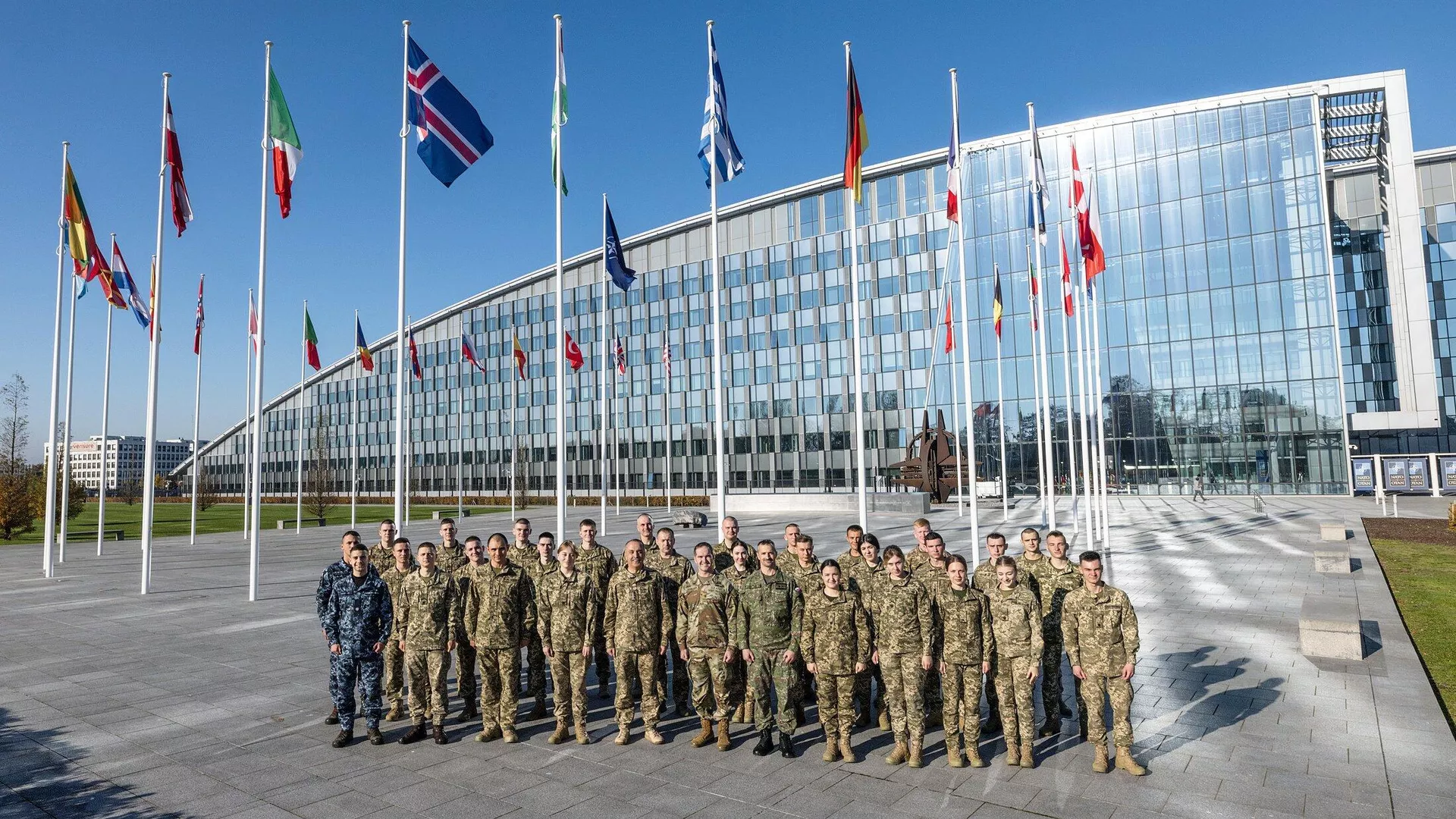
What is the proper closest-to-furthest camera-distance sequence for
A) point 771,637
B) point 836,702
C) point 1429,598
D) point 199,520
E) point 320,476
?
1. point 836,702
2. point 771,637
3. point 1429,598
4. point 199,520
5. point 320,476

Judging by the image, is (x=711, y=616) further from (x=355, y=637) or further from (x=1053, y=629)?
(x=355, y=637)

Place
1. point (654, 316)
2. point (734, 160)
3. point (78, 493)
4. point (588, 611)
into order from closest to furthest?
point (588, 611) < point (734, 160) < point (78, 493) < point (654, 316)

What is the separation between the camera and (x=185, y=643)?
41.1ft

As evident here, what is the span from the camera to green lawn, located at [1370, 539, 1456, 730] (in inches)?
381

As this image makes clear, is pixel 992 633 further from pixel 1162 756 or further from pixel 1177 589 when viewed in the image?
pixel 1177 589

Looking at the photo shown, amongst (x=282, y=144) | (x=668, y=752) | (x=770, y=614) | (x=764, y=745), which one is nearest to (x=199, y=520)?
(x=282, y=144)

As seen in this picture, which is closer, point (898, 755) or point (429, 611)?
point (898, 755)

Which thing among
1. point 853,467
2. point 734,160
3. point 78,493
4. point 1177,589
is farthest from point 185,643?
point 853,467

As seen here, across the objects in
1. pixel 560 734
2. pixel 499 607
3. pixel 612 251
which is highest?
pixel 612 251

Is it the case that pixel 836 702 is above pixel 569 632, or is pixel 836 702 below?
below

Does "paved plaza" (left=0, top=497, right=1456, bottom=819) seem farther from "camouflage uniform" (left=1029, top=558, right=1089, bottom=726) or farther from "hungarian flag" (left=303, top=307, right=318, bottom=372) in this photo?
"hungarian flag" (left=303, top=307, right=318, bottom=372)

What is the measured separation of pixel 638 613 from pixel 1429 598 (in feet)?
49.7

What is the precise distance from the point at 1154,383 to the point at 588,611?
5700 cm

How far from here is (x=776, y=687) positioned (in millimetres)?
7254
